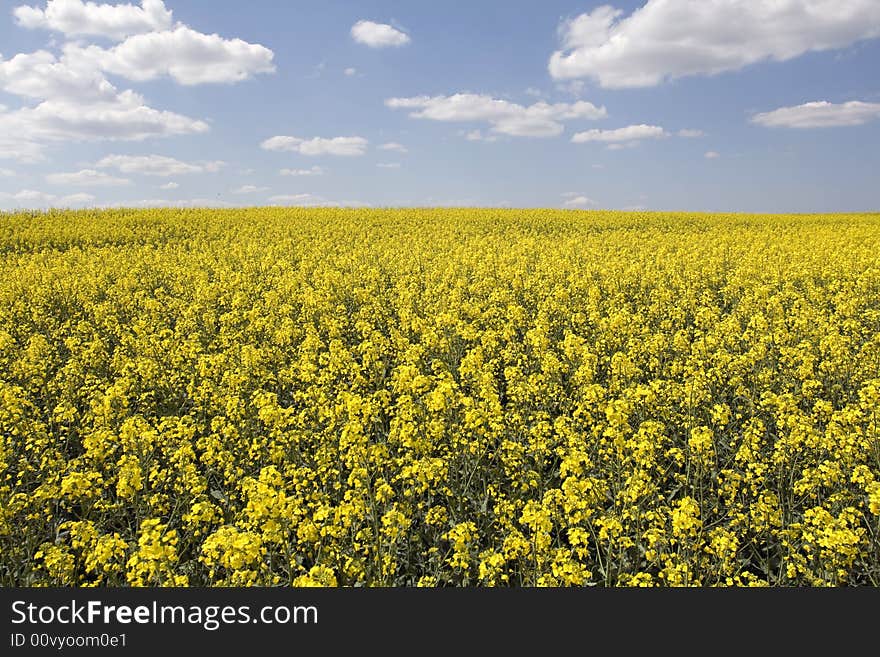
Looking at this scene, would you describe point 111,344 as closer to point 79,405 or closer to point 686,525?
point 79,405

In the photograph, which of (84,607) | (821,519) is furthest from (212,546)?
(821,519)

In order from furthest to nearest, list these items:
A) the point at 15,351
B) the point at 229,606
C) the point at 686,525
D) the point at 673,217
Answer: the point at 673,217, the point at 15,351, the point at 686,525, the point at 229,606

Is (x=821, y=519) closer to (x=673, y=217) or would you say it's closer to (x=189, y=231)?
(x=189, y=231)

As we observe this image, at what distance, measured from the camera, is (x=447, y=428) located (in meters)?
7.35

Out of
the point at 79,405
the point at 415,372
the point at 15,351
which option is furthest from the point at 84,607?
the point at 15,351

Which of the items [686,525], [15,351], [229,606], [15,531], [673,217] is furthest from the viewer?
[673,217]

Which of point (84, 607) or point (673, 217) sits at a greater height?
point (673, 217)

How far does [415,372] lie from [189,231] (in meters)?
29.1

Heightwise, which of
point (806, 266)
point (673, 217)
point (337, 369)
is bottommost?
point (337, 369)

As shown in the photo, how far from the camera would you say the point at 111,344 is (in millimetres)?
12195

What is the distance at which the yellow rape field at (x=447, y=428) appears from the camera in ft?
17.0

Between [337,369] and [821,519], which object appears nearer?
[821,519]

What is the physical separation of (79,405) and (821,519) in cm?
1031

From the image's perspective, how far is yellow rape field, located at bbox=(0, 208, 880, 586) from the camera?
517cm
